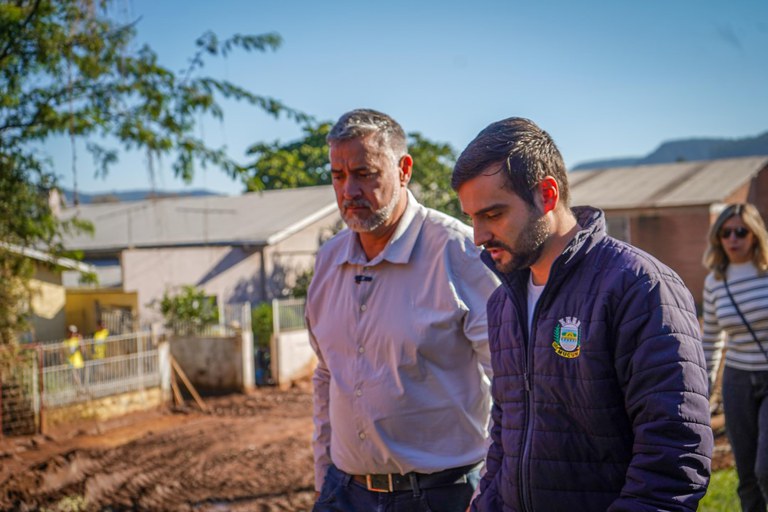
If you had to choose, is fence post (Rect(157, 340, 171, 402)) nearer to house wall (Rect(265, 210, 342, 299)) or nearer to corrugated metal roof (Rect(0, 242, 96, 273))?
corrugated metal roof (Rect(0, 242, 96, 273))

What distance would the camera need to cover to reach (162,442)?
12.4 metres

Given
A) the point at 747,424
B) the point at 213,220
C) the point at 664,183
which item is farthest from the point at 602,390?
the point at 664,183

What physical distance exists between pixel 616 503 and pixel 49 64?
765 centimetres

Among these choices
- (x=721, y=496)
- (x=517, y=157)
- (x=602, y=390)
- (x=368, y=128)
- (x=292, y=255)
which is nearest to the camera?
(x=602, y=390)

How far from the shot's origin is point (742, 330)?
426 cm

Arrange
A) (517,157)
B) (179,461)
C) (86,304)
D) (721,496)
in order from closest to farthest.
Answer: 1. (517,157)
2. (721,496)
3. (179,461)
4. (86,304)

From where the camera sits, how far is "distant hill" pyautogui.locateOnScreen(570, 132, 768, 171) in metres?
57.8

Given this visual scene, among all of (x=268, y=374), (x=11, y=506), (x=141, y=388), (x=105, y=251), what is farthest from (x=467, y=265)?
(x=105, y=251)

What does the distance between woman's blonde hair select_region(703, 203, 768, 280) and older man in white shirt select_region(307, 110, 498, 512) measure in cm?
224

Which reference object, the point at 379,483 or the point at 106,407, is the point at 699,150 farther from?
the point at 379,483

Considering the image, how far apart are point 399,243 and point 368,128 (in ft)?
Result: 1.60

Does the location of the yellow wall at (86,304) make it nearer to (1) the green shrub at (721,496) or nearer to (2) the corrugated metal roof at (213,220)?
(2) the corrugated metal roof at (213,220)

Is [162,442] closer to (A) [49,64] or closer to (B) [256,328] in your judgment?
(B) [256,328]

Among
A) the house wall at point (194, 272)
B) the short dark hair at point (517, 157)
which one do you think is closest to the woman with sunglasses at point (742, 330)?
the short dark hair at point (517, 157)
